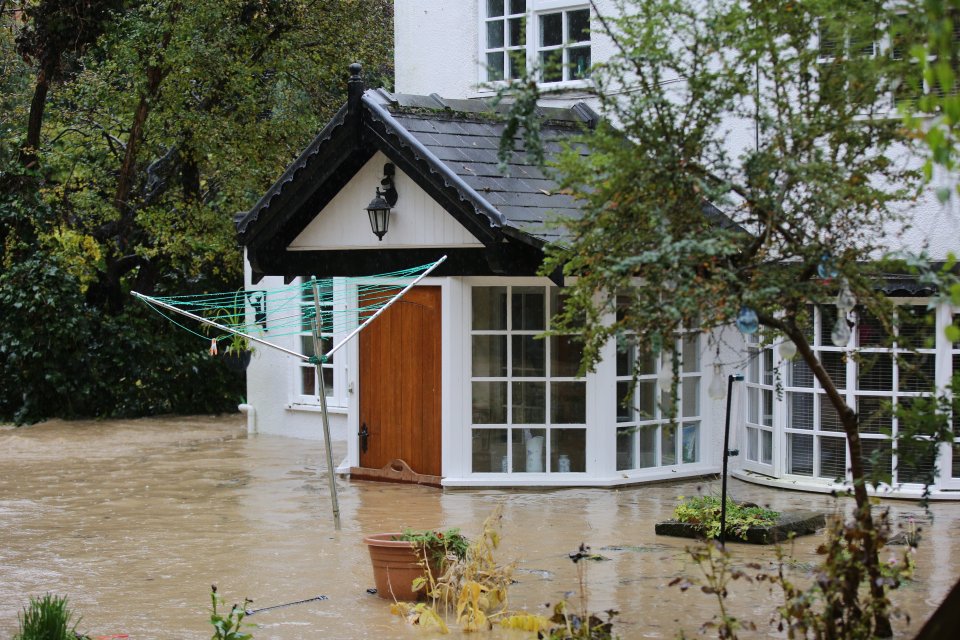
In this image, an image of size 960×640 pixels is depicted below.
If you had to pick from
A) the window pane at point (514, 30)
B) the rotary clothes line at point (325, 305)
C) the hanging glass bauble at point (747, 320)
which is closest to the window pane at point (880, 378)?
the rotary clothes line at point (325, 305)

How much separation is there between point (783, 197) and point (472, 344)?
729 cm

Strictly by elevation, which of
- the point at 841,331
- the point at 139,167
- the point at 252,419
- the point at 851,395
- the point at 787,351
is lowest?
the point at 252,419

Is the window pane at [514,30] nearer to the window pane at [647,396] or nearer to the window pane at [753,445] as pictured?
the window pane at [647,396]

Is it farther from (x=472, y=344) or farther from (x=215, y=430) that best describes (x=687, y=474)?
(x=215, y=430)

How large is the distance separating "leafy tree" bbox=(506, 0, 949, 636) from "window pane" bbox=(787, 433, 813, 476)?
6389mm

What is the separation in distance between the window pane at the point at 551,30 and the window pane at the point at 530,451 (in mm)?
4972

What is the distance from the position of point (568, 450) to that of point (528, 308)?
61.8 inches

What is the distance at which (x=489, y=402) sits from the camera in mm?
13273

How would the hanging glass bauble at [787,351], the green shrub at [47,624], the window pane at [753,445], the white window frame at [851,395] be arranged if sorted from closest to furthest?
the green shrub at [47,624]
the hanging glass bauble at [787,351]
the white window frame at [851,395]
the window pane at [753,445]

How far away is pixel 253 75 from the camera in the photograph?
21312mm

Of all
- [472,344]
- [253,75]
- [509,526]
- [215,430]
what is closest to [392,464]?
[472,344]

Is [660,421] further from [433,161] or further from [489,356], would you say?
[433,161]

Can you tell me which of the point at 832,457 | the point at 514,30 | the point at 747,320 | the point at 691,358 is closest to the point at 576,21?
the point at 514,30

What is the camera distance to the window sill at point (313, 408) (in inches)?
691
